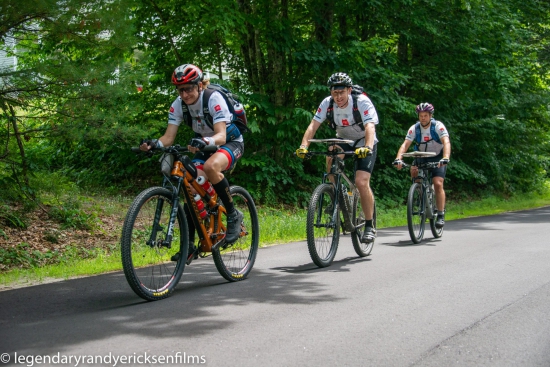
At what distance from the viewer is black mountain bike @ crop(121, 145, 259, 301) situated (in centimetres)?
547

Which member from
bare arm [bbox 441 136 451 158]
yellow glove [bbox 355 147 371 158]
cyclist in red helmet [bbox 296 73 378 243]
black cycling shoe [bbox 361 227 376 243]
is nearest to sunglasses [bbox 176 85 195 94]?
cyclist in red helmet [bbox 296 73 378 243]

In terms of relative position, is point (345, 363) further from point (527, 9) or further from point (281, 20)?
point (527, 9)

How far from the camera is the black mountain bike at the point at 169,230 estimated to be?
5473 millimetres

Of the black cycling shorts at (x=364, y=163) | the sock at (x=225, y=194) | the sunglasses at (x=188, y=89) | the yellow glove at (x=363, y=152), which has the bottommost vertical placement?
the sock at (x=225, y=194)

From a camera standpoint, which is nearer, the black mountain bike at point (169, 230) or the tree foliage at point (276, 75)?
the black mountain bike at point (169, 230)

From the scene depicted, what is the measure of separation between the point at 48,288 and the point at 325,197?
3.31 meters

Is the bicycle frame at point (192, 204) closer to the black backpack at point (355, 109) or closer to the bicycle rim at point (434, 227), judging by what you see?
the black backpack at point (355, 109)

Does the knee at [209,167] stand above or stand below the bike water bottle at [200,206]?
above

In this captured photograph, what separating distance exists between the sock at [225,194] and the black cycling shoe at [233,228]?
0.23 feet

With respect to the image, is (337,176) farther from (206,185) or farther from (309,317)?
(309,317)

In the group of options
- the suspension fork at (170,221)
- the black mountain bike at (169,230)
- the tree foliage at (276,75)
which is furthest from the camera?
the tree foliage at (276,75)

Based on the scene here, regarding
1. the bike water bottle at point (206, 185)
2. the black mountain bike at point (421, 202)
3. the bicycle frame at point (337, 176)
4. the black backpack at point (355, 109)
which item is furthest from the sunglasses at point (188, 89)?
the black mountain bike at point (421, 202)

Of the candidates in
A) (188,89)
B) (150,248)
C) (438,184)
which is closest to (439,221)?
(438,184)

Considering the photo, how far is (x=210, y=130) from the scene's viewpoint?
21.5 feet
